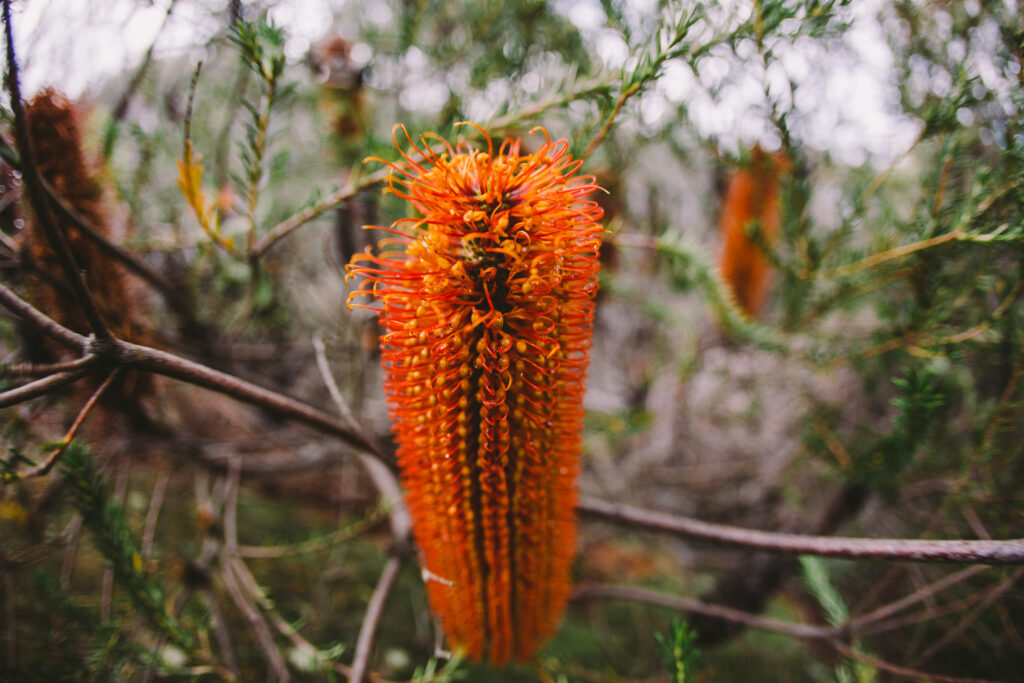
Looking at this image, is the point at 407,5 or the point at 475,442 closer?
the point at 475,442

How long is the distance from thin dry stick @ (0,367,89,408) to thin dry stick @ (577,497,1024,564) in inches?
25.8

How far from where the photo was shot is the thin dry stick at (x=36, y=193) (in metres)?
0.35

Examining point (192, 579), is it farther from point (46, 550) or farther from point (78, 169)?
point (78, 169)

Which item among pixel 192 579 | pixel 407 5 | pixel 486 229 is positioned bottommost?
pixel 192 579

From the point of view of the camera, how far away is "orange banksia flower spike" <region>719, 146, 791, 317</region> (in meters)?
1.21

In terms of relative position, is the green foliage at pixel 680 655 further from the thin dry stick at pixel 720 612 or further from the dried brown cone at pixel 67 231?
the dried brown cone at pixel 67 231

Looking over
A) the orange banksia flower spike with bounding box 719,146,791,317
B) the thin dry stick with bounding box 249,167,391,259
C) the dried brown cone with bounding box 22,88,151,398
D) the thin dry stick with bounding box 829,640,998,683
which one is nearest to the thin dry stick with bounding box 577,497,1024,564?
the thin dry stick with bounding box 829,640,998,683

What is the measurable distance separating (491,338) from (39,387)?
38 centimetres

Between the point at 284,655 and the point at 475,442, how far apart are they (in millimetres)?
744

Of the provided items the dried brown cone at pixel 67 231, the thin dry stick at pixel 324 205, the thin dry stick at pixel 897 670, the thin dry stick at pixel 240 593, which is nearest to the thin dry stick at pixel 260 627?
the thin dry stick at pixel 240 593

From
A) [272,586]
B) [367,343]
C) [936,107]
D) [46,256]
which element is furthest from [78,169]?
[936,107]

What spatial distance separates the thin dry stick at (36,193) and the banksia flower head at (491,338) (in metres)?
0.22

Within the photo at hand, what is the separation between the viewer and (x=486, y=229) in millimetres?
443

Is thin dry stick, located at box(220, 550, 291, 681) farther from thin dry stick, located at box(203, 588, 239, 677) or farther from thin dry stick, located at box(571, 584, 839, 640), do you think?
thin dry stick, located at box(571, 584, 839, 640)
